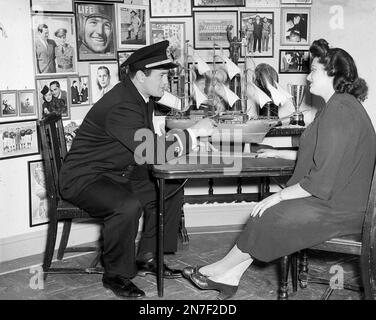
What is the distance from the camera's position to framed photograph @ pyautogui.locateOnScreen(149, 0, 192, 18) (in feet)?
14.1

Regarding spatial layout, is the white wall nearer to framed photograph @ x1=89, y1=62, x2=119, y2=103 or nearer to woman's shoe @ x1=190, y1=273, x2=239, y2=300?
framed photograph @ x1=89, y1=62, x2=119, y2=103

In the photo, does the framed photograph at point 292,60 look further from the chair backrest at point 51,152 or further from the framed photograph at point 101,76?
the chair backrest at point 51,152

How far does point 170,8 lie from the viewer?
4332 millimetres

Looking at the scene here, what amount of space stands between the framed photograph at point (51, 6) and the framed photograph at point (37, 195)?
1056mm

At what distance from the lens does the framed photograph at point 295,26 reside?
14.8 feet

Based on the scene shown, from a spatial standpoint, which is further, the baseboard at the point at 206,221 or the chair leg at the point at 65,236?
the baseboard at the point at 206,221

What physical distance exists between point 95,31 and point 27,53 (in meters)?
0.54

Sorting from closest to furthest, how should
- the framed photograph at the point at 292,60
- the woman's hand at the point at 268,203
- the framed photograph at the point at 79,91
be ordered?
the woman's hand at the point at 268,203 → the framed photograph at the point at 79,91 → the framed photograph at the point at 292,60

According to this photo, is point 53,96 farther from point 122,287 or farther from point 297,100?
point 297,100

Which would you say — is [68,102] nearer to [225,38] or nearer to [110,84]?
[110,84]

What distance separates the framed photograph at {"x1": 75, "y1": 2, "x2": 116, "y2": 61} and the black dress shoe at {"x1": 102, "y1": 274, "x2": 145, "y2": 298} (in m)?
1.66

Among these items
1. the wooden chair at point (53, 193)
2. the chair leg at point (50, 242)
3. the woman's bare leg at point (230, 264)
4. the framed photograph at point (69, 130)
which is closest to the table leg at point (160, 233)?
the woman's bare leg at point (230, 264)

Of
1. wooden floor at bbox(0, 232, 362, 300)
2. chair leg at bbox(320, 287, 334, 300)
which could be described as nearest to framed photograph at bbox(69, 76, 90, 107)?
wooden floor at bbox(0, 232, 362, 300)

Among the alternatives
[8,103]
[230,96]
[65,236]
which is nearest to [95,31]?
[8,103]
